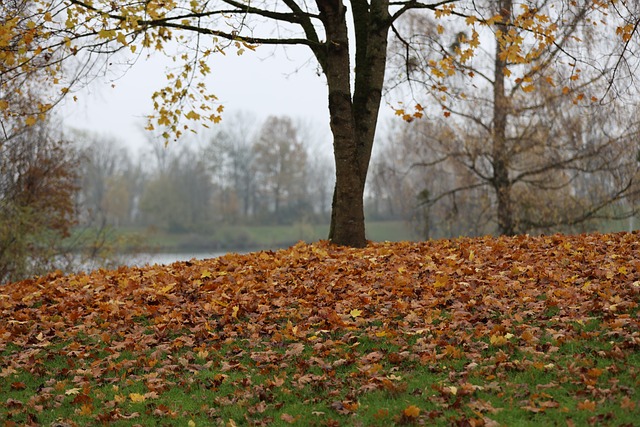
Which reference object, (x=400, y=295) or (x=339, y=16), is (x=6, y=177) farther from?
(x=400, y=295)

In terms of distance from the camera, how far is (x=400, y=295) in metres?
8.05

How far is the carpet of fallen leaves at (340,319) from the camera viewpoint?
235 inches

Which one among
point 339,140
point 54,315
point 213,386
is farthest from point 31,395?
point 339,140

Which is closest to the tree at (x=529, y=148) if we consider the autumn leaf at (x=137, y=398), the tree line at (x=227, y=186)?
the autumn leaf at (x=137, y=398)

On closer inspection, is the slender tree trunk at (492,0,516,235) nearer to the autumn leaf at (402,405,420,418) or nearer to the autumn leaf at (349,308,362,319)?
the autumn leaf at (349,308,362,319)

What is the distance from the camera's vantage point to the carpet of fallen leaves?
5.98 metres

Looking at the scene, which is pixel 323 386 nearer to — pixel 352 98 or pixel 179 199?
pixel 352 98

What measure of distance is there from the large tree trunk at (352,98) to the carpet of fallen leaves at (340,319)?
1.53 meters

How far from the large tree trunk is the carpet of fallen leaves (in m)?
1.53

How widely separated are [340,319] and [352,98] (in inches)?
236

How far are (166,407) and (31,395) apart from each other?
4.74 ft

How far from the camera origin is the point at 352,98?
40.8 ft

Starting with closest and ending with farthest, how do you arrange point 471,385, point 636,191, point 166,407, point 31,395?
point 471,385 < point 166,407 < point 31,395 < point 636,191

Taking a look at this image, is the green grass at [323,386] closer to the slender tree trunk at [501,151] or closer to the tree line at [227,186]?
the slender tree trunk at [501,151]
